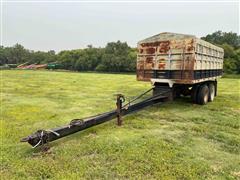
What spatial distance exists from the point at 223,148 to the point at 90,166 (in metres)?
2.49

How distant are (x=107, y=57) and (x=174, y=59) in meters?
41.7

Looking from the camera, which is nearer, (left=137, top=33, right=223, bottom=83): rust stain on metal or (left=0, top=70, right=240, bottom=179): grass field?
(left=0, top=70, right=240, bottom=179): grass field

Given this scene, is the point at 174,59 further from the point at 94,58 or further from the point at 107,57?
the point at 94,58

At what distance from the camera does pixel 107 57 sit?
4853cm

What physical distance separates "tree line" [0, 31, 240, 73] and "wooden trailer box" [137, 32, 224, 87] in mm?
27941

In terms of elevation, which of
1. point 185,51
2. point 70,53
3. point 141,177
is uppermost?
point 70,53

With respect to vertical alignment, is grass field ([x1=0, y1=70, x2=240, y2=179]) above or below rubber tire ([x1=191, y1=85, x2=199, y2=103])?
below

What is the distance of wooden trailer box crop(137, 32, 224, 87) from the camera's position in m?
7.12

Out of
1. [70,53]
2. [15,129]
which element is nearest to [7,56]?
[70,53]

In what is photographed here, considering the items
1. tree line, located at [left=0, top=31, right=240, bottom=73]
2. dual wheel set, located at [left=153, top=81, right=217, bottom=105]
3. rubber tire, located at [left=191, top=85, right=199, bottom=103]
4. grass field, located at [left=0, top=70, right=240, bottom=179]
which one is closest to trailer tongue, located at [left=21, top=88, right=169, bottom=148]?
grass field, located at [left=0, top=70, right=240, bottom=179]

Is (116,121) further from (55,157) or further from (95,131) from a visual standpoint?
(55,157)

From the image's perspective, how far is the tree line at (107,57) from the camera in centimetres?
3491

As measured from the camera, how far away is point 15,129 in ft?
17.4

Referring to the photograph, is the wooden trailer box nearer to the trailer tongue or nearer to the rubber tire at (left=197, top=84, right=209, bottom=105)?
the rubber tire at (left=197, top=84, right=209, bottom=105)
